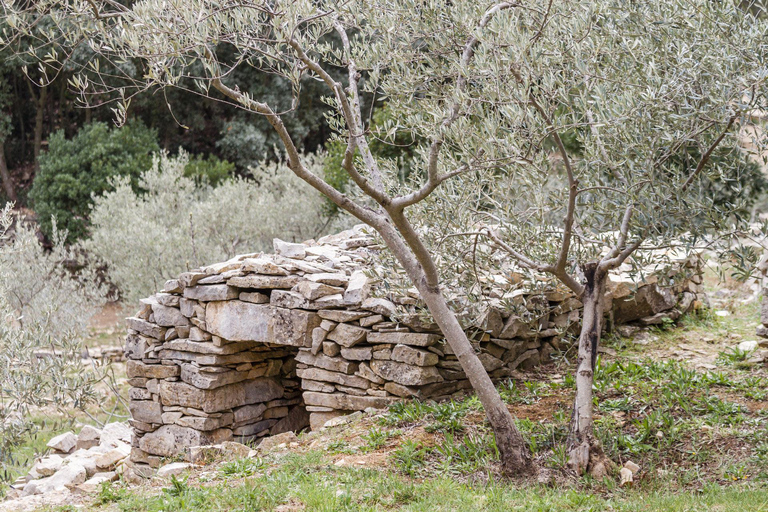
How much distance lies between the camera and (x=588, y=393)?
5.54m

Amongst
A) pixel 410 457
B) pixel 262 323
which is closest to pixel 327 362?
pixel 262 323

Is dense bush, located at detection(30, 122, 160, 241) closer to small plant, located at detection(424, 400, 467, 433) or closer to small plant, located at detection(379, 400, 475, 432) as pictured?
small plant, located at detection(379, 400, 475, 432)

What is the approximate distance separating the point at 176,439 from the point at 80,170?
1606 cm

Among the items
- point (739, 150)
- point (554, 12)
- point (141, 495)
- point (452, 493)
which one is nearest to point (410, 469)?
point (452, 493)

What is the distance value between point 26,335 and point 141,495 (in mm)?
3896

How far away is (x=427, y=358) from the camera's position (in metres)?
7.29

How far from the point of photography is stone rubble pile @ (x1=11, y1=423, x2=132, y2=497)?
26.5ft

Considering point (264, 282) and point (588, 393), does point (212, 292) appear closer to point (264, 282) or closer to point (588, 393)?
point (264, 282)

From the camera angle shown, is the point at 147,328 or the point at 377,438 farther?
the point at 147,328

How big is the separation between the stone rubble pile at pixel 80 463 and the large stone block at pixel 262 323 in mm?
2081

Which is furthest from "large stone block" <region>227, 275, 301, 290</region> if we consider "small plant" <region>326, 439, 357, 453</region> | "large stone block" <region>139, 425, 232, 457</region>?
"small plant" <region>326, 439, 357, 453</region>

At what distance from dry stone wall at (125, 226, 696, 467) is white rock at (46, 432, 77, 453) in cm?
207

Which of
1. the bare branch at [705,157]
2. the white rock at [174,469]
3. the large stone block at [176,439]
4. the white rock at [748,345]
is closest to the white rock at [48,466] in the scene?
the large stone block at [176,439]

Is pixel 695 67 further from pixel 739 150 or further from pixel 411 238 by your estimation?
pixel 411 238
